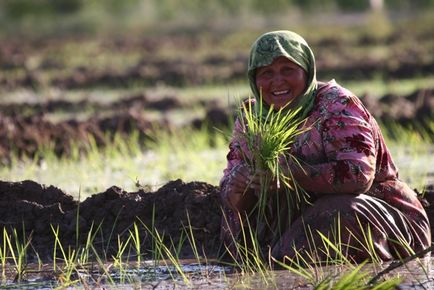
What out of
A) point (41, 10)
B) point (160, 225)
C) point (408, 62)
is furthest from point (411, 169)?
point (41, 10)

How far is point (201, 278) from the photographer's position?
4.90 metres

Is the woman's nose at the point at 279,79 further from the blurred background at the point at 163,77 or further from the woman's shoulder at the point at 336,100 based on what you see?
the blurred background at the point at 163,77

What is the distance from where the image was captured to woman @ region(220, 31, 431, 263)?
4.85m

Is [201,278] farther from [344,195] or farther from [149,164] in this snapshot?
[149,164]

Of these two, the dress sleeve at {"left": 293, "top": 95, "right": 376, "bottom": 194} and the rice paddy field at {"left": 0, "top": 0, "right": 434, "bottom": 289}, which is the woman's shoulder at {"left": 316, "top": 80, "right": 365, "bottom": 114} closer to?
the dress sleeve at {"left": 293, "top": 95, "right": 376, "bottom": 194}

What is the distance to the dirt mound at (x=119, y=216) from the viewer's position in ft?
19.3

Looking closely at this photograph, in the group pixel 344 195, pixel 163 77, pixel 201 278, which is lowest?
pixel 201 278

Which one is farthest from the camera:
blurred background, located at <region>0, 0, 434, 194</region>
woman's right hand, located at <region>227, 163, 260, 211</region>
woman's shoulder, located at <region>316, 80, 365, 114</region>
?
blurred background, located at <region>0, 0, 434, 194</region>

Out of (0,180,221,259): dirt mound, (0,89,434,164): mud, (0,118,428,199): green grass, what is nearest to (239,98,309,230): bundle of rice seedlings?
(0,180,221,259): dirt mound

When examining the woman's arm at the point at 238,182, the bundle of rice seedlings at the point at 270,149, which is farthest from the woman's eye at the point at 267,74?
the woman's arm at the point at 238,182

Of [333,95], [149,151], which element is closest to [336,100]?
[333,95]

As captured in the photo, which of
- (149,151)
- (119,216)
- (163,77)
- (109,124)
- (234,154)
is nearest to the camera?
(234,154)

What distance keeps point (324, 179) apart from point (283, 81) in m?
0.47

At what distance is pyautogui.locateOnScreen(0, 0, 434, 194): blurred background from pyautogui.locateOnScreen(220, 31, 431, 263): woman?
0.35 metres
